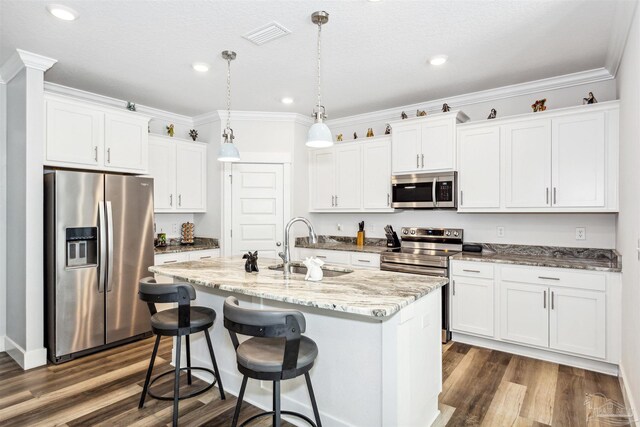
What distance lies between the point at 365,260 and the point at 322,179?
1410 mm

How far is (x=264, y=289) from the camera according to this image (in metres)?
2.09

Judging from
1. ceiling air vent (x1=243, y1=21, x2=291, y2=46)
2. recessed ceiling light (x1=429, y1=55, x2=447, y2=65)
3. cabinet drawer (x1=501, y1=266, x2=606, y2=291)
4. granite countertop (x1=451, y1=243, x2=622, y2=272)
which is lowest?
cabinet drawer (x1=501, y1=266, x2=606, y2=291)

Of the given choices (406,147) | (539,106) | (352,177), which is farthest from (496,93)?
(352,177)

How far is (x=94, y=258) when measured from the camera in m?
3.47

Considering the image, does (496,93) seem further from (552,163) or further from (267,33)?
(267,33)

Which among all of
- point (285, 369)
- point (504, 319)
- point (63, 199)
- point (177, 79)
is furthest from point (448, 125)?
point (63, 199)

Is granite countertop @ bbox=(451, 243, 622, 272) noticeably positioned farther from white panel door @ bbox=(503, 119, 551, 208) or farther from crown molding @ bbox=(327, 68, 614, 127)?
crown molding @ bbox=(327, 68, 614, 127)

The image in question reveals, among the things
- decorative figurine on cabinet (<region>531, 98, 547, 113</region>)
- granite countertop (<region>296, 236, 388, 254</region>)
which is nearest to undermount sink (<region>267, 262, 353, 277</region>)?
granite countertop (<region>296, 236, 388, 254</region>)

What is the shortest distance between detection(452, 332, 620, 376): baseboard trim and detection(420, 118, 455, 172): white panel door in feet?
5.90

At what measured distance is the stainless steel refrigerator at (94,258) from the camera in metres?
3.23

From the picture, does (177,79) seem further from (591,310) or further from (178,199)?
(591,310)

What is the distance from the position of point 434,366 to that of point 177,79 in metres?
3.47

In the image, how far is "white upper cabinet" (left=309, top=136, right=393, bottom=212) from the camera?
4555mm

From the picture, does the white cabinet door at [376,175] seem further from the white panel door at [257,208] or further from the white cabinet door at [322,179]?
the white panel door at [257,208]
